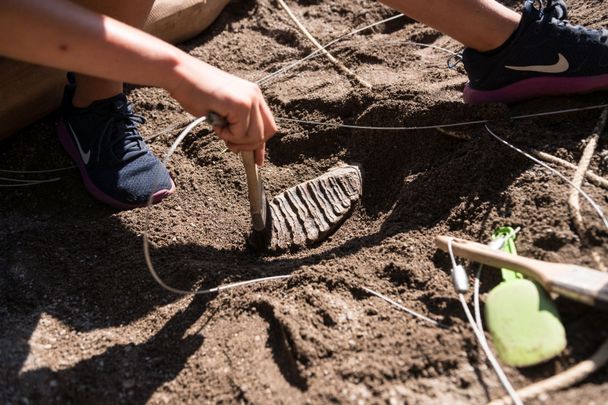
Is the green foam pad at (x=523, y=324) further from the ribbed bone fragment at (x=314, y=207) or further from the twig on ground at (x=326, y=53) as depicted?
the twig on ground at (x=326, y=53)

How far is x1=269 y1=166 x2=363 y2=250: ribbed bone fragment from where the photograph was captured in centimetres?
157

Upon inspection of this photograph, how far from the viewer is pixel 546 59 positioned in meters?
1.55

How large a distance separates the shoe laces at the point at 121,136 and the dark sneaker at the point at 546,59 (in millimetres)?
916

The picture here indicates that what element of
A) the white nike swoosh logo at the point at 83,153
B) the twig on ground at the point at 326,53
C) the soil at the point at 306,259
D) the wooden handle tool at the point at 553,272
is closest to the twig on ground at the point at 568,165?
the soil at the point at 306,259

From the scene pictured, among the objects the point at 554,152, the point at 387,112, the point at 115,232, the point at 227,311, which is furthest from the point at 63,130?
the point at 554,152

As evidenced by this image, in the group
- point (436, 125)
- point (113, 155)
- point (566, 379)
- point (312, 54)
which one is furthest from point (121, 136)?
point (566, 379)

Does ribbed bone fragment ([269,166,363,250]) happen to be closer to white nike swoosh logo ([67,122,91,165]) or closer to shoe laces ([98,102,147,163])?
shoe laces ([98,102,147,163])

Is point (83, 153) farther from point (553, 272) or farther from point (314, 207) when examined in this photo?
point (553, 272)

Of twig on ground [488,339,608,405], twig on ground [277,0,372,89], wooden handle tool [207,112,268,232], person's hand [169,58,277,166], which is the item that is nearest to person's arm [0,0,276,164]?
person's hand [169,58,277,166]

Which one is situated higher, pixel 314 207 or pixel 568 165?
pixel 568 165

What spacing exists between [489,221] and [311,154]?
61 centimetres

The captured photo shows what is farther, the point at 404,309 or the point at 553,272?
the point at 404,309

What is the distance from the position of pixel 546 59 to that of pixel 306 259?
2.57 feet

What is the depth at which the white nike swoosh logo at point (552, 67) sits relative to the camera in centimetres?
154
